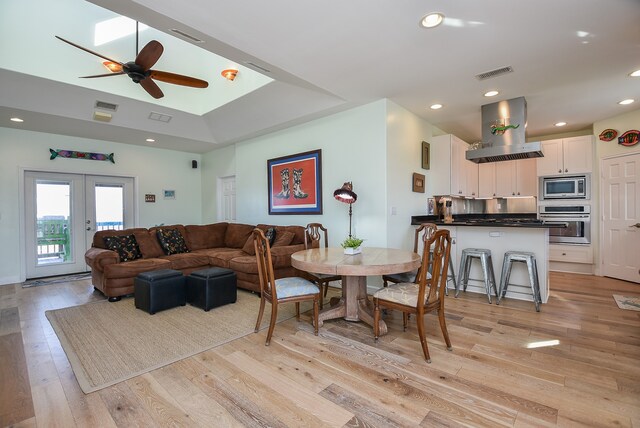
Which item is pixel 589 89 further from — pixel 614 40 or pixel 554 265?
pixel 554 265

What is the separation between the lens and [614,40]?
2.60 meters

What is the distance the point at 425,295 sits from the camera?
7.68 feet

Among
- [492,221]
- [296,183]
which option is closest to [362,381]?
[492,221]

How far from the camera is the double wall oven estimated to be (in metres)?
5.11

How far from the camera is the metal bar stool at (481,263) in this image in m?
3.72

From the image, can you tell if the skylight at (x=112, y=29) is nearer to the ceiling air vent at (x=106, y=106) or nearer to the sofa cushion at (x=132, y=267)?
the ceiling air vent at (x=106, y=106)

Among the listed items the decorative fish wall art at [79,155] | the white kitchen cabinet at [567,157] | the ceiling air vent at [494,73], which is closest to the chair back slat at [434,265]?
the ceiling air vent at [494,73]

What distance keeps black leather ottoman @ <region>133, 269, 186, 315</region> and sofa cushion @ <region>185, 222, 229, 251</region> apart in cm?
174

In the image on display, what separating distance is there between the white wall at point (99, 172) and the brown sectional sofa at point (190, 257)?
1743 mm

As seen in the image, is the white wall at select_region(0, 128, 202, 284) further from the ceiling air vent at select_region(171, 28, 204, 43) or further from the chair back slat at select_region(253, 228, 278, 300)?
the chair back slat at select_region(253, 228, 278, 300)

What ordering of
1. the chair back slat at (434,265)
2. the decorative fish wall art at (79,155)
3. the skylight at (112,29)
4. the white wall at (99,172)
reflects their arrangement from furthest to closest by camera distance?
the decorative fish wall art at (79,155) → the white wall at (99,172) → the skylight at (112,29) → the chair back slat at (434,265)

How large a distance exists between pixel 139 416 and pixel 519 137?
493 centimetres

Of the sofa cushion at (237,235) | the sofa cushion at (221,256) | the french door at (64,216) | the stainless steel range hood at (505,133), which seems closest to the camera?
the stainless steel range hood at (505,133)

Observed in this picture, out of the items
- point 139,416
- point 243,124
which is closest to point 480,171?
point 243,124
